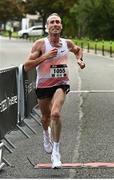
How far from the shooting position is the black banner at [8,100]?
971 cm

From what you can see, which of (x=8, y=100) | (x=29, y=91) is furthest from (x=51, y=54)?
(x=29, y=91)

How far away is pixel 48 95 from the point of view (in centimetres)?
896

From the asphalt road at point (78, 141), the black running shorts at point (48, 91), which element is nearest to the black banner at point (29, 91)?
the asphalt road at point (78, 141)

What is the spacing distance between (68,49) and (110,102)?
8.09 meters

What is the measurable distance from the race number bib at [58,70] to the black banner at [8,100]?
1.23m

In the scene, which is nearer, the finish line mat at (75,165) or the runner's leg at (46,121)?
the finish line mat at (75,165)

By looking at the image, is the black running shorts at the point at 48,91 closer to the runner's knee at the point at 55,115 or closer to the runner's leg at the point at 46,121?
the runner's leg at the point at 46,121

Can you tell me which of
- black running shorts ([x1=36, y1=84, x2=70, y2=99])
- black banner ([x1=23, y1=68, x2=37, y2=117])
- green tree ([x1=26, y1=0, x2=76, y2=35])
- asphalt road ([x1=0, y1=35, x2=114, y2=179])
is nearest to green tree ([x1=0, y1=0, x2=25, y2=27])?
green tree ([x1=26, y1=0, x2=76, y2=35])

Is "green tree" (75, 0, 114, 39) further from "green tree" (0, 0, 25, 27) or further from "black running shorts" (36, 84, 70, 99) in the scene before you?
"green tree" (0, 0, 25, 27)

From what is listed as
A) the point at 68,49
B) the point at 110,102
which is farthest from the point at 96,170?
the point at 110,102

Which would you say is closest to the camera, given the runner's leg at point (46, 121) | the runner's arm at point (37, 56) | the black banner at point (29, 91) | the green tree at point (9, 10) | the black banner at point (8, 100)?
the runner's arm at point (37, 56)

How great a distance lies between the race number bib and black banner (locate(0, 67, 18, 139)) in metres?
1.23

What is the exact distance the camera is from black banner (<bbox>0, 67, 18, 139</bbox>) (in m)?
9.71

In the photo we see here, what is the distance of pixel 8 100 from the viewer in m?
10.3
